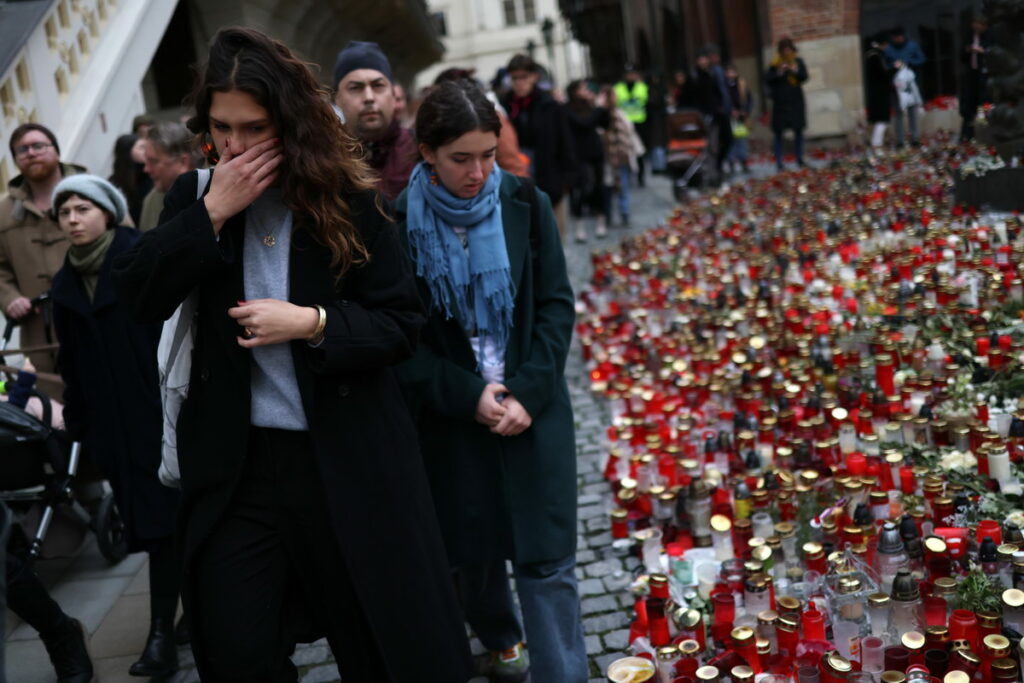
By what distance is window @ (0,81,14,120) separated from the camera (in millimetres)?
7117

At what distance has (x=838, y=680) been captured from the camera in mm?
3213

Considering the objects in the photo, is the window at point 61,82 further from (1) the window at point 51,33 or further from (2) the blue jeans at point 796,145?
(2) the blue jeans at point 796,145

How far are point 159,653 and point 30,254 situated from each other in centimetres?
234

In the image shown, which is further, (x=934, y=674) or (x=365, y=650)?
(x=934, y=674)

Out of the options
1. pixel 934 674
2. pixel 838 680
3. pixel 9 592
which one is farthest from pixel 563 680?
pixel 9 592

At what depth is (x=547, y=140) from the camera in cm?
1062

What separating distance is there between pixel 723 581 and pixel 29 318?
3.55 m

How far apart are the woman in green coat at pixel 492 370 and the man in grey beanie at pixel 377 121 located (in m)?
0.95

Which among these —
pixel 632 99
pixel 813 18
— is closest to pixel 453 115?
pixel 632 99

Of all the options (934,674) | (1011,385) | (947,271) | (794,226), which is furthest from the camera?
(794,226)

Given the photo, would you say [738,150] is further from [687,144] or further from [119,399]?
[119,399]

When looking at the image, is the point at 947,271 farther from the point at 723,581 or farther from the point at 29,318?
the point at 29,318

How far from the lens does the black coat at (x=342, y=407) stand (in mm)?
2598

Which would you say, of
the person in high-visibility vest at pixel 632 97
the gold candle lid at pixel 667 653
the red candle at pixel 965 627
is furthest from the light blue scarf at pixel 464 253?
the person in high-visibility vest at pixel 632 97
